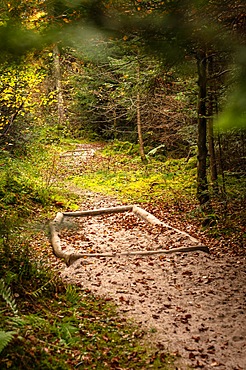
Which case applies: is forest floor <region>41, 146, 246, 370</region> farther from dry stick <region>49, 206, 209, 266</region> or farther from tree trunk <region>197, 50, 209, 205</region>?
tree trunk <region>197, 50, 209, 205</region>

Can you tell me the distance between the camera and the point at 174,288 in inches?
224

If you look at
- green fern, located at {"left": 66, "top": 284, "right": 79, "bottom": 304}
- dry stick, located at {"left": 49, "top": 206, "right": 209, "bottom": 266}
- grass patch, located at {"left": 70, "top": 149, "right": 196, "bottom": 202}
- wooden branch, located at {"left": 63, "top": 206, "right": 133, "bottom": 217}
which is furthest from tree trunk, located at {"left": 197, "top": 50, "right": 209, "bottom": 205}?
green fern, located at {"left": 66, "top": 284, "right": 79, "bottom": 304}

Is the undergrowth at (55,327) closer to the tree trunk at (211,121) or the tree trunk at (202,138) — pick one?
the tree trunk at (202,138)

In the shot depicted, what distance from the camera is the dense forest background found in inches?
89.9

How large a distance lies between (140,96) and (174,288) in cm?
1138

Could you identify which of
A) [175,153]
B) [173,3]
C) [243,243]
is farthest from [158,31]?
[175,153]

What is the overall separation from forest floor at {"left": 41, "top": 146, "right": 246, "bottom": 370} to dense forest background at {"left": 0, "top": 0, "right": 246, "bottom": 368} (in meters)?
1.30

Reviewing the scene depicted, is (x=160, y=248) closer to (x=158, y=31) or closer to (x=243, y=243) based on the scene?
(x=243, y=243)

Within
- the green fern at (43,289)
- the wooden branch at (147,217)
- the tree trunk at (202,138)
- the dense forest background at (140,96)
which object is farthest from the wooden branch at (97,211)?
the green fern at (43,289)

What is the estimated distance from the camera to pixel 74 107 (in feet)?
73.8

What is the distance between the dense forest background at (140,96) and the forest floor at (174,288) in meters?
1.30

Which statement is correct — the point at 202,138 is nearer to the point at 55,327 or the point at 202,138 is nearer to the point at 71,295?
the point at 71,295

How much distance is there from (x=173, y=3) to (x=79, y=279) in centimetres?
459

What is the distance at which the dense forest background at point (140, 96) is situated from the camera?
2283mm
